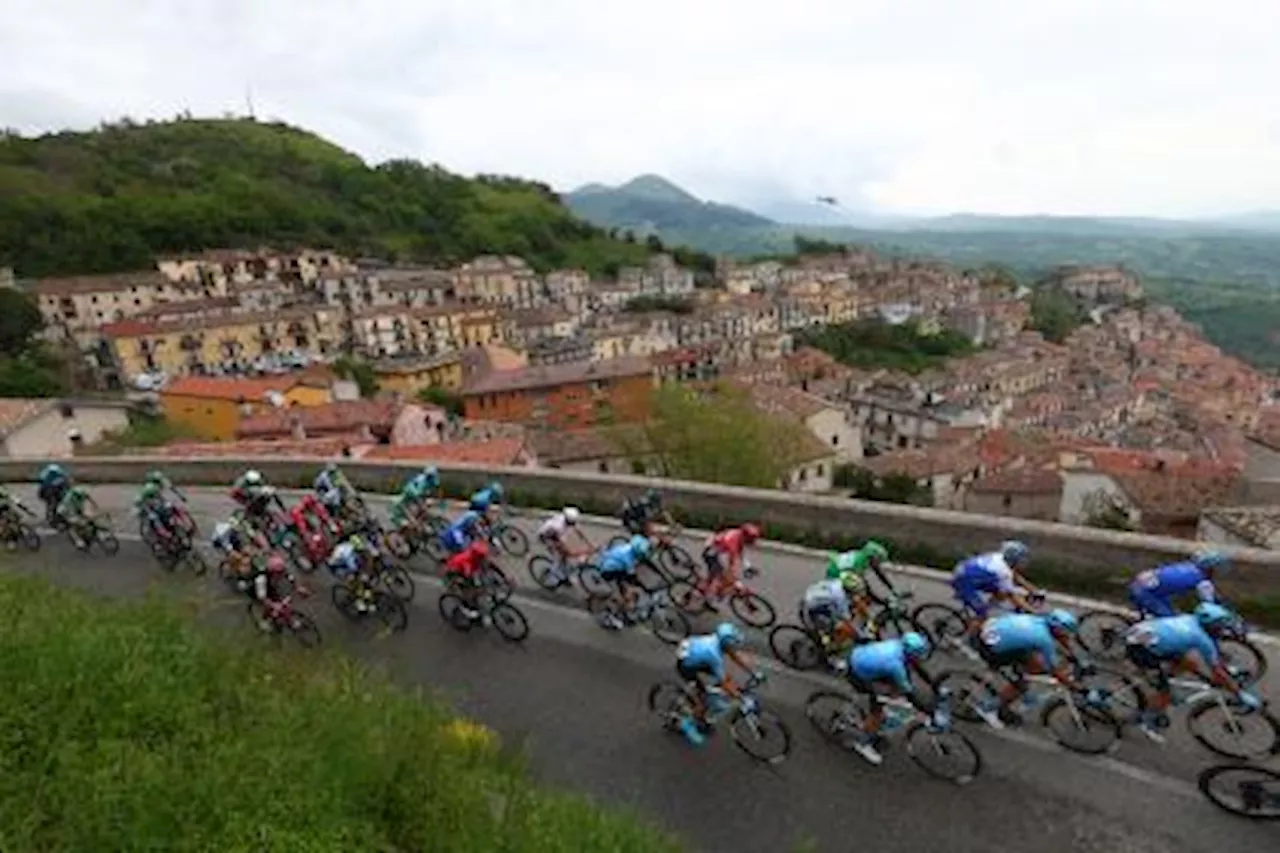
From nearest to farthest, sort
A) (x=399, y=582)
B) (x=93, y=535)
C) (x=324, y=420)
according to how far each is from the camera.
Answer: (x=399, y=582) < (x=93, y=535) < (x=324, y=420)

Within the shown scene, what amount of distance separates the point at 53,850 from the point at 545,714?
484 centimetres

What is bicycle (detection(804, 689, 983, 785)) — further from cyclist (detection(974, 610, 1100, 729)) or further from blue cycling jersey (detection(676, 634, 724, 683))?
blue cycling jersey (detection(676, 634, 724, 683))

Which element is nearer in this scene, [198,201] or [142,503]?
[142,503]

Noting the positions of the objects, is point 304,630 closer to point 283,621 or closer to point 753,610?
point 283,621

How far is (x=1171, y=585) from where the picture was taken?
761 centimetres

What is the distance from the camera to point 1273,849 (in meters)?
5.77

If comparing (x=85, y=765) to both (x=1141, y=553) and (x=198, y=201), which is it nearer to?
(x=1141, y=553)

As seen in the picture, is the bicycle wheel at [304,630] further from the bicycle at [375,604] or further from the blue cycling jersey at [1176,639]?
the blue cycling jersey at [1176,639]

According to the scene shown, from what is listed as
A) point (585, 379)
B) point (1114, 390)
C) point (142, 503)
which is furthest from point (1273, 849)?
point (1114, 390)

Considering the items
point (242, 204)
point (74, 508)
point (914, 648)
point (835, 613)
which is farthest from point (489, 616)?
point (242, 204)

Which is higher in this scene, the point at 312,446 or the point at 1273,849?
the point at 1273,849

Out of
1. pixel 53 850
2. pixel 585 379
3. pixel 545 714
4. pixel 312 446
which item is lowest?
pixel 585 379

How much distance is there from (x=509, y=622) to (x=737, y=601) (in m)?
2.78

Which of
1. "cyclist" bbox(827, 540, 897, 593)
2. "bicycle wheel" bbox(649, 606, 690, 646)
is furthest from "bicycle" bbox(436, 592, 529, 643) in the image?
"cyclist" bbox(827, 540, 897, 593)
